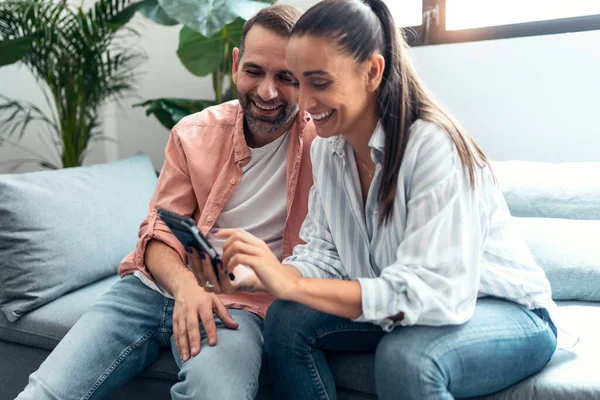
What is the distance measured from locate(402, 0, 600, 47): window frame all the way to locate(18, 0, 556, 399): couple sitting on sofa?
80 cm

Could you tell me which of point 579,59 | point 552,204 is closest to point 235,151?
point 552,204

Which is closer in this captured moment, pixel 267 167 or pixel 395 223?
pixel 395 223

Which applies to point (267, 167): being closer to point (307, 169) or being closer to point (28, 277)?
point (307, 169)

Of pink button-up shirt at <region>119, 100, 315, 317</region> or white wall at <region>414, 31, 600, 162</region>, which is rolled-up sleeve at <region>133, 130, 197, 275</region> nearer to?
pink button-up shirt at <region>119, 100, 315, 317</region>

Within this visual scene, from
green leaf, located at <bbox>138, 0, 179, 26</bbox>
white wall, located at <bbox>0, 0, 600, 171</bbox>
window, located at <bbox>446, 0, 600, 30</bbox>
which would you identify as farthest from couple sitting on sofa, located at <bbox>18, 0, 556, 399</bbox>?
window, located at <bbox>446, 0, 600, 30</bbox>

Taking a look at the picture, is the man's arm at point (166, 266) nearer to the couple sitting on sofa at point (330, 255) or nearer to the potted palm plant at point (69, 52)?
the couple sitting on sofa at point (330, 255)

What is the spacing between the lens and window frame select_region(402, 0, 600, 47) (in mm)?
2014

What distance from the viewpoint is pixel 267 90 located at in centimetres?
135

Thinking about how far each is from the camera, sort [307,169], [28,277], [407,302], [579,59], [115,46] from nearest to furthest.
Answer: [407,302] → [307,169] → [28,277] → [579,59] → [115,46]

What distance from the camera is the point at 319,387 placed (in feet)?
3.82

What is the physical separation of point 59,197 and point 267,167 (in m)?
0.66

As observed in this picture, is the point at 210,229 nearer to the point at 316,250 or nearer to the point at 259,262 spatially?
the point at 316,250

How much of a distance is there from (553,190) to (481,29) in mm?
783

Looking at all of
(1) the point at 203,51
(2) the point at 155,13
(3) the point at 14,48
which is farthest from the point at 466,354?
(3) the point at 14,48
